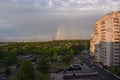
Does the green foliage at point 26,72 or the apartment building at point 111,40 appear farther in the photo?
the apartment building at point 111,40

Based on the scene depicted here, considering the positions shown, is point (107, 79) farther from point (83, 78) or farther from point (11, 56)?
point (11, 56)

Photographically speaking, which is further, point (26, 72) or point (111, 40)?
point (111, 40)

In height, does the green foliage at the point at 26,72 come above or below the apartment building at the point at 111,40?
below

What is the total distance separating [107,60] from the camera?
4675cm

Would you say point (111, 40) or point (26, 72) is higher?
point (111, 40)

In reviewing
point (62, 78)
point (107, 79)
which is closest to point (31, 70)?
point (62, 78)

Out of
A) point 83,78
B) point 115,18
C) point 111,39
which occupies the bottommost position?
point 83,78

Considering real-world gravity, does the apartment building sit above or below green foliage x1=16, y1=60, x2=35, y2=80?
above

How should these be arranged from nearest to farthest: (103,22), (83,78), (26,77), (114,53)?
(26,77) → (83,78) → (114,53) → (103,22)

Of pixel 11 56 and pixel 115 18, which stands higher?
pixel 115 18

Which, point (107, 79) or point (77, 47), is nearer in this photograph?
point (107, 79)

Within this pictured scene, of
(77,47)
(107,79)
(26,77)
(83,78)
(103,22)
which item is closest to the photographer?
(26,77)

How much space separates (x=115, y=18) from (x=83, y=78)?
48.8 feet

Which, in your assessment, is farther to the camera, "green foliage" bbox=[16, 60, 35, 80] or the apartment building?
the apartment building
